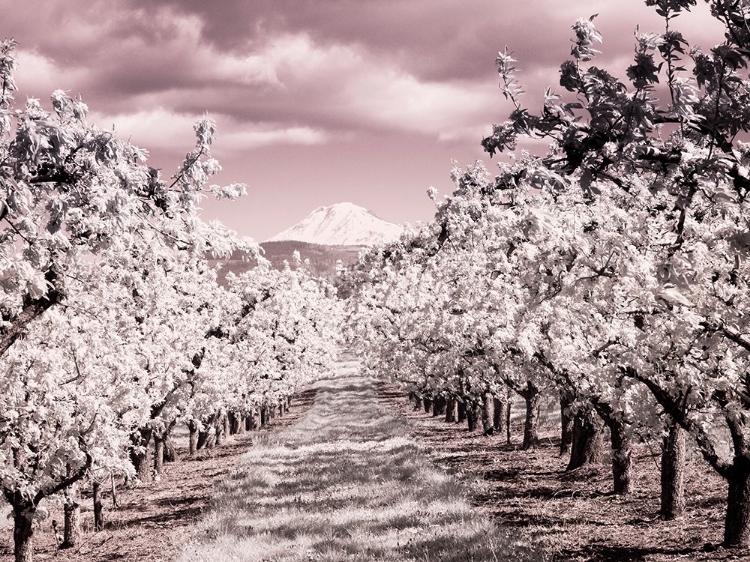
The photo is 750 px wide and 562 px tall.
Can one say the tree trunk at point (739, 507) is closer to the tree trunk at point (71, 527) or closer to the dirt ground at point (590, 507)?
the dirt ground at point (590, 507)

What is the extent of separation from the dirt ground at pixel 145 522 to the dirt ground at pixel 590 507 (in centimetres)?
817

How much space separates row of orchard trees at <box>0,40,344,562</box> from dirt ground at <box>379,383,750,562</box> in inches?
339

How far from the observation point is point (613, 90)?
152 inches

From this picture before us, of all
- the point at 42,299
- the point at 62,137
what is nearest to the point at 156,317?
the point at 42,299

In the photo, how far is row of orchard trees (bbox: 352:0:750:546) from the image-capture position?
3.95m

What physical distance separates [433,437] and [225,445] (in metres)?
12.5

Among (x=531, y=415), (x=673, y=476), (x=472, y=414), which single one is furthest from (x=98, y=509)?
(x=472, y=414)

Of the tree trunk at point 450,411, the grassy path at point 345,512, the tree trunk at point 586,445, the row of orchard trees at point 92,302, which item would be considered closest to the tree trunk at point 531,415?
the tree trunk at point 586,445

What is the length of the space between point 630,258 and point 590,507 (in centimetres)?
979

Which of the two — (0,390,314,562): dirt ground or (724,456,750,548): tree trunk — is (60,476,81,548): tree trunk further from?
(724,456,750,548): tree trunk

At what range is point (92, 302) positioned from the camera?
13.4 metres

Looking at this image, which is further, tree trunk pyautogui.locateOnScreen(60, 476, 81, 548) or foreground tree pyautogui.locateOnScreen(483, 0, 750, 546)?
tree trunk pyautogui.locateOnScreen(60, 476, 81, 548)

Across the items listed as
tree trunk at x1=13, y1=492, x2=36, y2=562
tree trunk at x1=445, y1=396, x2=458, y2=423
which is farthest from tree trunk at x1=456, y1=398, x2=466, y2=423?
tree trunk at x1=13, y1=492, x2=36, y2=562

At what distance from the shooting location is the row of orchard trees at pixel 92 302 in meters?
6.37
